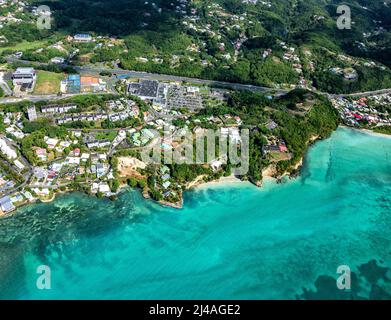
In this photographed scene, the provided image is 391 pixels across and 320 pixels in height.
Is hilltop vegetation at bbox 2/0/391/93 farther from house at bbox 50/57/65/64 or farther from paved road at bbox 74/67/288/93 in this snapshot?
house at bbox 50/57/65/64

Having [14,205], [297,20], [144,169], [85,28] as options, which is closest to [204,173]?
[144,169]

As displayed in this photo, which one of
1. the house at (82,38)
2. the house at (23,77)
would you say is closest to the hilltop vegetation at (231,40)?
the house at (82,38)

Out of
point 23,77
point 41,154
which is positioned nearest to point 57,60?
point 23,77

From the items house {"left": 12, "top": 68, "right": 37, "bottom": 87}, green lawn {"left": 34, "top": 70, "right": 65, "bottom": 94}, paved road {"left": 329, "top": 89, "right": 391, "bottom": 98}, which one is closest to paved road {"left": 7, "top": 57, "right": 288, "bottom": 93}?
green lawn {"left": 34, "top": 70, "right": 65, "bottom": 94}

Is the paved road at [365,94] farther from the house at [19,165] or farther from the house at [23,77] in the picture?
the house at [19,165]

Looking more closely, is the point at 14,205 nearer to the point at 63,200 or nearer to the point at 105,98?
the point at 63,200
